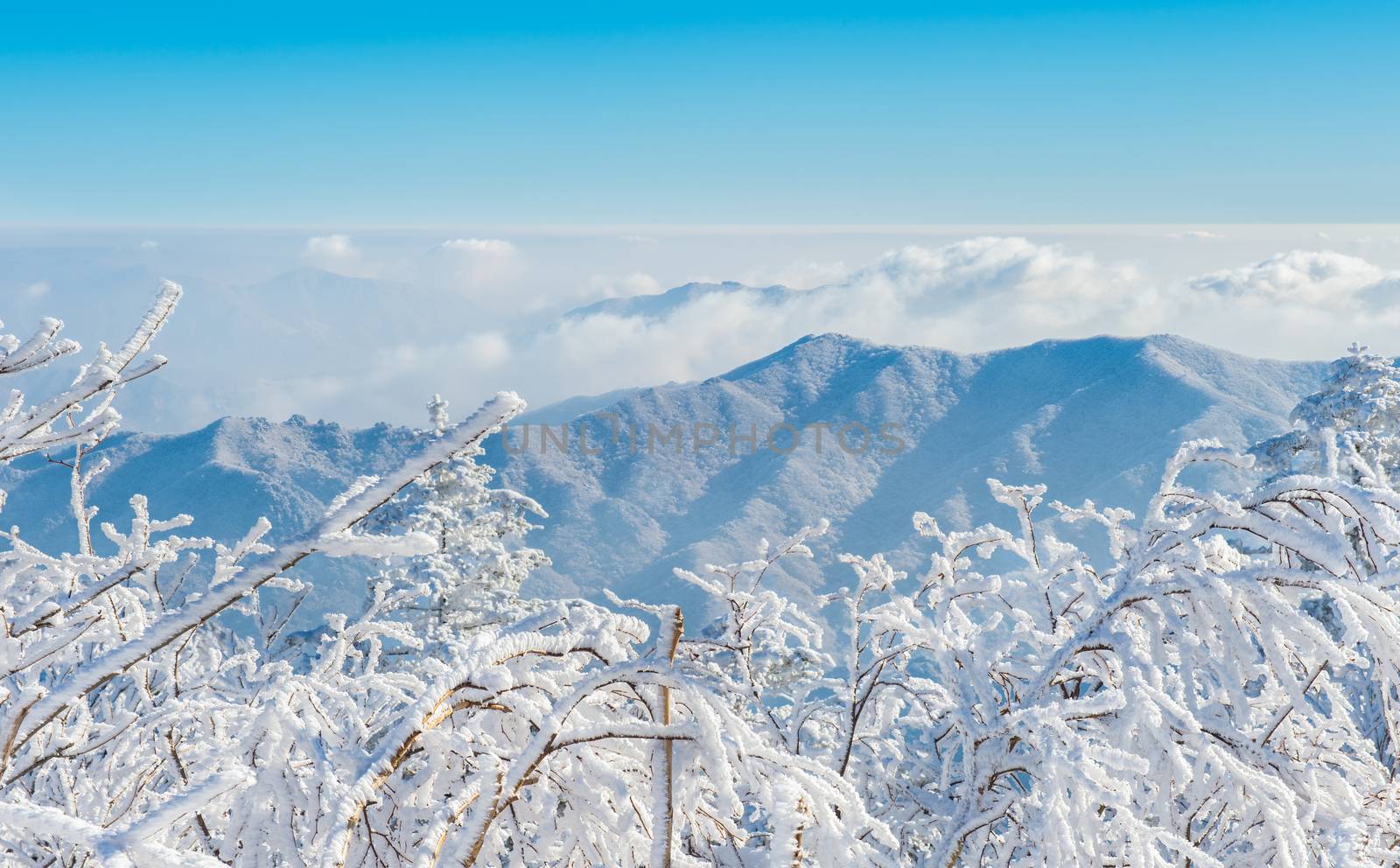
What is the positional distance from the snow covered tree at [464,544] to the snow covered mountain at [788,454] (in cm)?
7354

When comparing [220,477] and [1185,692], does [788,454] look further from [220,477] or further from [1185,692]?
[1185,692]

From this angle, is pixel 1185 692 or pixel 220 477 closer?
pixel 1185 692

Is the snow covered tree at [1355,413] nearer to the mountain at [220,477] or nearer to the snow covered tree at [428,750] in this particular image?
the snow covered tree at [428,750]

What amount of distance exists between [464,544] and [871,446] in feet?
454

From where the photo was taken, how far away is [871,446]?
15212cm

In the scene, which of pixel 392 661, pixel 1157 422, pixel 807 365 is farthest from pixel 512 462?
pixel 392 661

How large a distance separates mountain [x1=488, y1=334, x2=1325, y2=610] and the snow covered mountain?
1.40ft

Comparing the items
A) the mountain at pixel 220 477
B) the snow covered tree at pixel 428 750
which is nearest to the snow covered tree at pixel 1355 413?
the snow covered tree at pixel 428 750

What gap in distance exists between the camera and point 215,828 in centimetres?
267

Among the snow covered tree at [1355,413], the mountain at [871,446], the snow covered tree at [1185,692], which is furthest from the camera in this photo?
the mountain at [871,446]

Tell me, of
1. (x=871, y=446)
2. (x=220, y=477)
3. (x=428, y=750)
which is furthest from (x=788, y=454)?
(x=428, y=750)

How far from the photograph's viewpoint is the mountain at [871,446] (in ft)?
390

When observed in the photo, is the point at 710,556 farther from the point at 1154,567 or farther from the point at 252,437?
the point at 1154,567

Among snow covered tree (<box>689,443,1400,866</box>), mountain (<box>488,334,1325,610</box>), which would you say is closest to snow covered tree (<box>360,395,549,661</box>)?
snow covered tree (<box>689,443,1400,866</box>)
